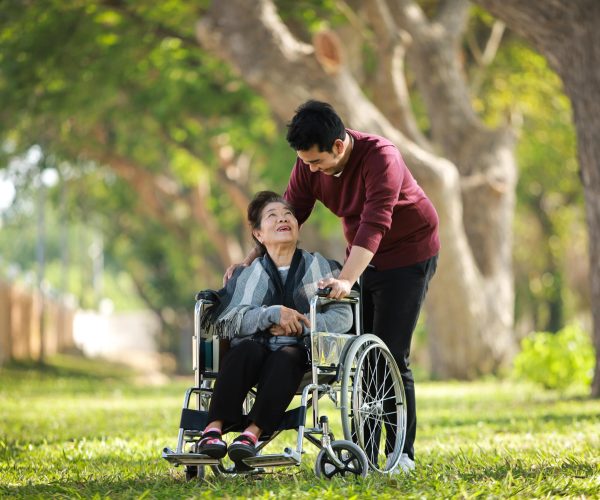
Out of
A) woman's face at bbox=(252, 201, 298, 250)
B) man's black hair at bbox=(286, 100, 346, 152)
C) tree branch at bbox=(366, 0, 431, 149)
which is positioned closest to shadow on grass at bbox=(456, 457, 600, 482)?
woman's face at bbox=(252, 201, 298, 250)

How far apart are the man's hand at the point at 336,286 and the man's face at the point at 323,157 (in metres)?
0.59

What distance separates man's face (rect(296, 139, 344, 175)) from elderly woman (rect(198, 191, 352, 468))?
0.32m

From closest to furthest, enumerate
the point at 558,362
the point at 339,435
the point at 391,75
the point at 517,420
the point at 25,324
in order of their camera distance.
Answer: the point at 339,435 → the point at 517,420 → the point at 558,362 → the point at 391,75 → the point at 25,324

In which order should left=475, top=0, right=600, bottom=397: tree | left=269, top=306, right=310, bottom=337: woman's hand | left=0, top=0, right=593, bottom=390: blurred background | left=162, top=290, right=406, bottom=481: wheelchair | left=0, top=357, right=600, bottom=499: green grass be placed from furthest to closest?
left=0, top=0, right=593, bottom=390: blurred background, left=475, top=0, right=600, bottom=397: tree, left=269, top=306, right=310, bottom=337: woman's hand, left=162, top=290, right=406, bottom=481: wheelchair, left=0, top=357, right=600, bottom=499: green grass

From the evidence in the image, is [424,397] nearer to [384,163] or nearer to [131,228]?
[384,163]

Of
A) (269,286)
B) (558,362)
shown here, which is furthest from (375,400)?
(558,362)

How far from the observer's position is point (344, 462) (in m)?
5.27

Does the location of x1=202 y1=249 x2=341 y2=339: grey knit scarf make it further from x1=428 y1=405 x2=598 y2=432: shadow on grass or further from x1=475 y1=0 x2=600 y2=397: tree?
x1=475 y1=0 x2=600 y2=397: tree

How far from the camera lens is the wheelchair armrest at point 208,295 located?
5547 mm

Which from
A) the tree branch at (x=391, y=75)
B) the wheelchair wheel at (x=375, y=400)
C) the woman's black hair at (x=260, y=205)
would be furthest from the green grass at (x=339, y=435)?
the tree branch at (x=391, y=75)

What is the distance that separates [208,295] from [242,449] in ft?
2.85

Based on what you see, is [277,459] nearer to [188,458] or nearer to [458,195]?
[188,458]

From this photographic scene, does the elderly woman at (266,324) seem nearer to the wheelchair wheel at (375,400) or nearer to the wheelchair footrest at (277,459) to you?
the wheelchair footrest at (277,459)

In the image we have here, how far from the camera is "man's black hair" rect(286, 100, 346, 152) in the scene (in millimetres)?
5406
